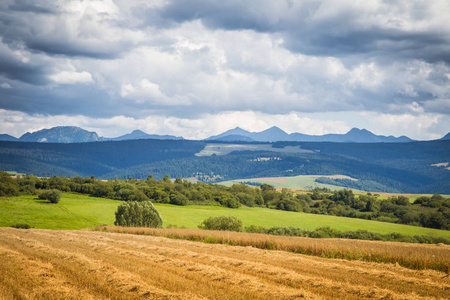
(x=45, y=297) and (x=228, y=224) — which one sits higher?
(x=45, y=297)

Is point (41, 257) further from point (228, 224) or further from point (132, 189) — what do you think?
point (132, 189)

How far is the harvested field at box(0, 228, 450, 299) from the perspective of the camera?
13891 mm

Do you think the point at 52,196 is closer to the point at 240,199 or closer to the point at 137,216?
the point at 137,216

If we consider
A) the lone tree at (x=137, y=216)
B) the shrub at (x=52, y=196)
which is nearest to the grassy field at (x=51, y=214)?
the shrub at (x=52, y=196)

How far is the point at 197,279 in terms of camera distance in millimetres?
16547

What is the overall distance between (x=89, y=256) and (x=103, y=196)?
11196cm

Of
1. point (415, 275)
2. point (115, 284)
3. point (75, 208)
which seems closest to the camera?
point (115, 284)

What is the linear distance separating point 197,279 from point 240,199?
143 m

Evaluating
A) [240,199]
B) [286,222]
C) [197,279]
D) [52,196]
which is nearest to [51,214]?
[52,196]

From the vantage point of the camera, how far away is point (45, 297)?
1302 cm

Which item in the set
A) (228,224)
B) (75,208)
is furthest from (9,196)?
(228,224)

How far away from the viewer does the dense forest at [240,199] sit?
120137 millimetres

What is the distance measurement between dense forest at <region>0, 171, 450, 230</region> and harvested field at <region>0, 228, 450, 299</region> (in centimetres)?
9247

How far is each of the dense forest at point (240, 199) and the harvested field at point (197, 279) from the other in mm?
92471
